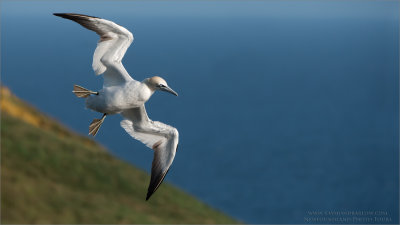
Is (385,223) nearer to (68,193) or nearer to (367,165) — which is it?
(367,165)

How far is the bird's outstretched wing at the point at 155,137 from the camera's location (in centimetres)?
928

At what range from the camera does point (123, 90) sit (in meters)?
7.96

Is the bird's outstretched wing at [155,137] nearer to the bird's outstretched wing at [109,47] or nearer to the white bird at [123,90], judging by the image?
the white bird at [123,90]

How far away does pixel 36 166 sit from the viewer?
41312mm

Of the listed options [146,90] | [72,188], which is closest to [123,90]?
[146,90]

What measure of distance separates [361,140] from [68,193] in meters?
170

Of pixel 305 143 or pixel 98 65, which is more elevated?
pixel 98 65

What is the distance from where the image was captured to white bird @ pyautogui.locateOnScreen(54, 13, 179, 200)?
822cm

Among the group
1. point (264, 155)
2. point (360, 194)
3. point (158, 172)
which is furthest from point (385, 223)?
point (158, 172)

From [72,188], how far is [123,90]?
34.5m

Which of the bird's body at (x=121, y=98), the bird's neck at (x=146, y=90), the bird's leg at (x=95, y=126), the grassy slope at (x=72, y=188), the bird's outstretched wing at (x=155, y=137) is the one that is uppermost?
the bird's neck at (x=146, y=90)

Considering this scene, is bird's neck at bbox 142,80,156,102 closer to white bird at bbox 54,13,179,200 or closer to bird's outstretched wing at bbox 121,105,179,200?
white bird at bbox 54,13,179,200

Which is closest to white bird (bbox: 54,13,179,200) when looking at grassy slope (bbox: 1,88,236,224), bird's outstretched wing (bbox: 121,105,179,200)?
bird's outstretched wing (bbox: 121,105,179,200)

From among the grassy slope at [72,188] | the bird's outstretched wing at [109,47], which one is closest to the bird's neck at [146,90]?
the bird's outstretched wing at [109,47]
